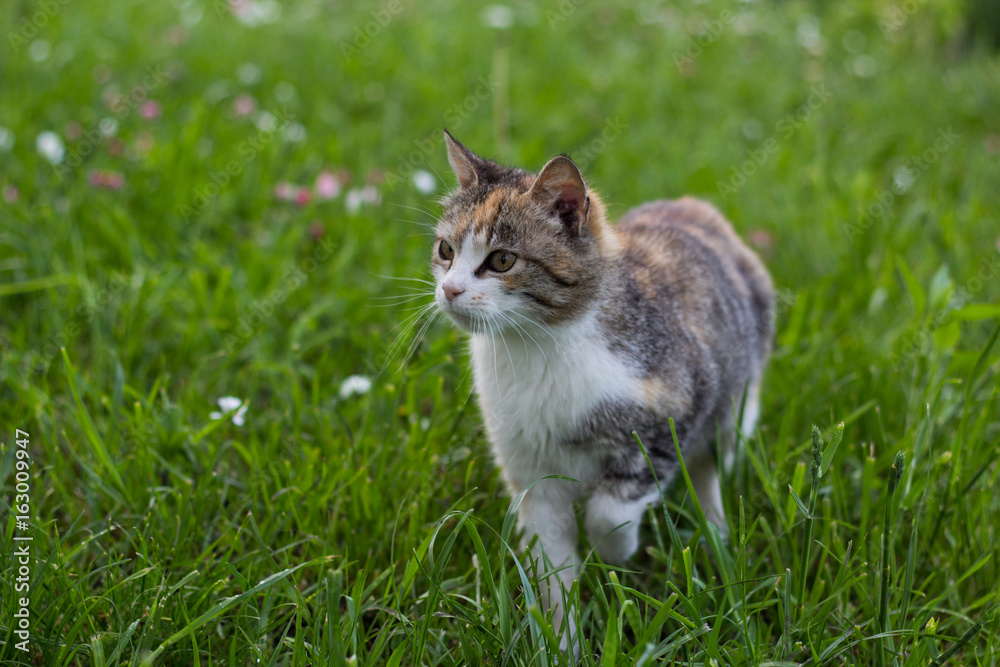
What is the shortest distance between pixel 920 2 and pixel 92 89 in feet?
23.6

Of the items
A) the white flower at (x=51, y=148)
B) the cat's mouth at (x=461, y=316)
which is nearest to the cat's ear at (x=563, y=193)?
the cat's mouth at (x=461, y=316)

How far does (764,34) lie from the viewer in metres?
8.00

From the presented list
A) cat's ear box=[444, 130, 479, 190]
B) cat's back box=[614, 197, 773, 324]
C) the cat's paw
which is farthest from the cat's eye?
the cat's paw

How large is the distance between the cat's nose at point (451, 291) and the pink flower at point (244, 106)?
3.88 metres

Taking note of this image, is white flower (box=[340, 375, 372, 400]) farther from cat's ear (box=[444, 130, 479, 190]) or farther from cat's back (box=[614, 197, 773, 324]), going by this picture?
cat's back (box=[614, 197, 773, 324])

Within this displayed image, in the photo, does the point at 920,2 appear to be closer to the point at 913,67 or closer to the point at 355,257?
the point at 913,67

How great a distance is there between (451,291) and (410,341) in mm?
1383

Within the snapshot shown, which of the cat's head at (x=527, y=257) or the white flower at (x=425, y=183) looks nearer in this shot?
the cat's head at (x=527, y=257)

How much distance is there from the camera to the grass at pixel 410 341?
2283 mm

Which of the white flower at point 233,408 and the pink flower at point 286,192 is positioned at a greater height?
the pink flower at point 286,192

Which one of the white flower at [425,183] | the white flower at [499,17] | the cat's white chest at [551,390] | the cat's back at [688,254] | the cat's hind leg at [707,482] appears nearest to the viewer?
the cat's white chest at [551,390]

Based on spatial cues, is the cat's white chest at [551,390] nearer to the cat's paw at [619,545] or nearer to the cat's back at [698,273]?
the cat's paw at [619,545]

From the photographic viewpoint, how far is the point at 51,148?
456 cm

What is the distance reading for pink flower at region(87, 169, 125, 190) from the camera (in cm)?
454
